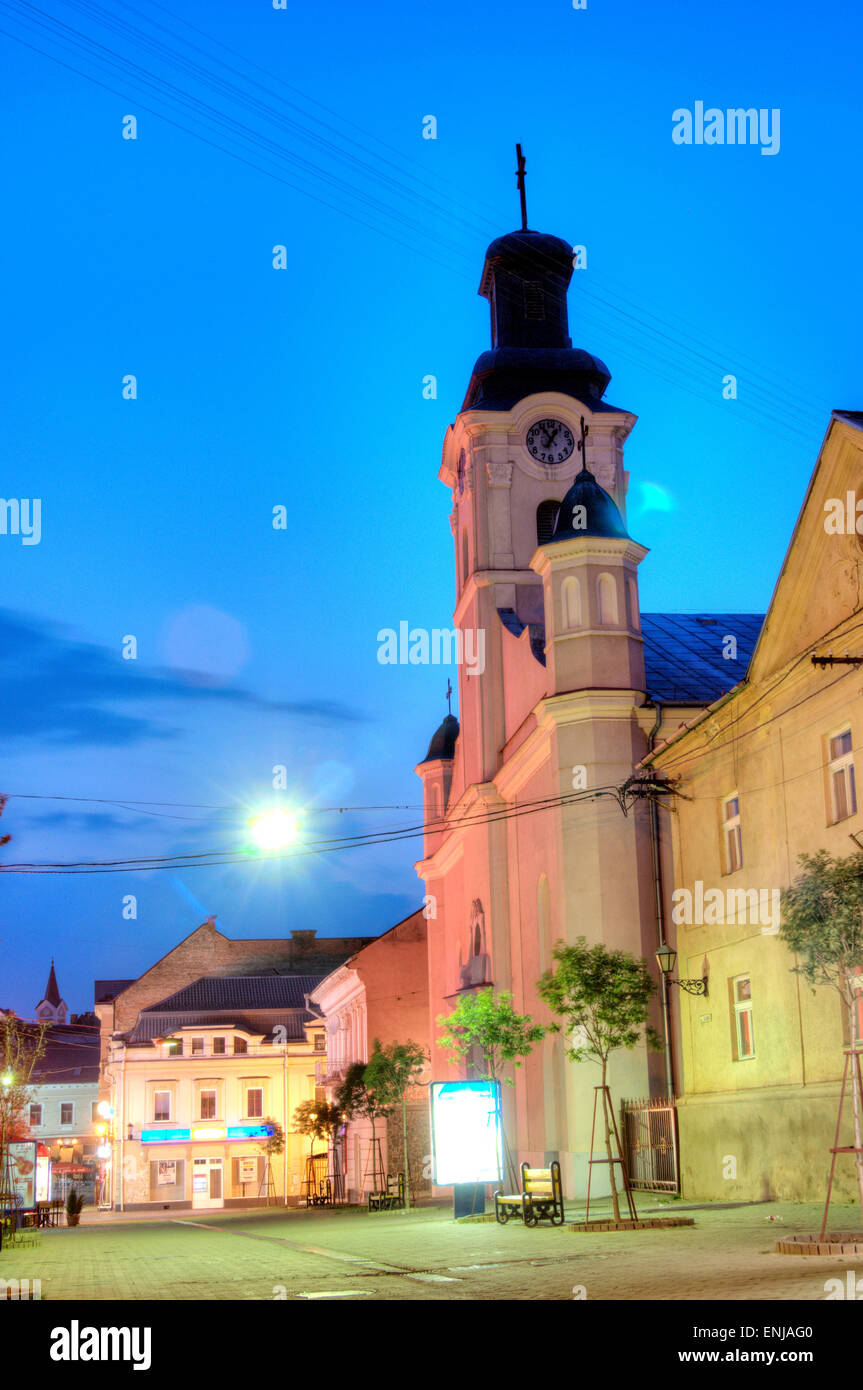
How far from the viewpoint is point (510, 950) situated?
1666 inches

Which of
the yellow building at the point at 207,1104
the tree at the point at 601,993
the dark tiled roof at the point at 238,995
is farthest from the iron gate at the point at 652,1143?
the dark tiled roof at the point at 238,995

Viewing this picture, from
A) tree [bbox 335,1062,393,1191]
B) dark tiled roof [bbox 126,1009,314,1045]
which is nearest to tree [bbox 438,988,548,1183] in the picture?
tree [bbox 335,1062,393,1191]

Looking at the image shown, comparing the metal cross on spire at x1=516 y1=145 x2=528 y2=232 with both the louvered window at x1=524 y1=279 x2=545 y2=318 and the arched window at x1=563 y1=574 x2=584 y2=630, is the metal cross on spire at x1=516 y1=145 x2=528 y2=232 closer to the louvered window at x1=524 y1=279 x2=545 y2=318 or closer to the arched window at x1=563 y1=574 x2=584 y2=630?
the louvered window at x1=524 y1=279 x2=545 y2=318

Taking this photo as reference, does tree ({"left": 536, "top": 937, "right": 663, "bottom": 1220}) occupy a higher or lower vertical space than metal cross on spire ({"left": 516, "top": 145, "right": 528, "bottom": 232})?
lower

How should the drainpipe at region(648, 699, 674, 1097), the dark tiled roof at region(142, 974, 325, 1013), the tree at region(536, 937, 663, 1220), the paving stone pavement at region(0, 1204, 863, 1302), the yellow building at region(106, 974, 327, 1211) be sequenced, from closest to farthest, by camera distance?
the paving stone pavement at region(0, 1204, 863, 1302), the tree at region(536, 937, 663, 1220), the drainpipe at region(648, 699, 674, 1097), the yellow building at region(106, 974, 327, 1211), the dark tiled roof at region(142, 974, 325, 1013)

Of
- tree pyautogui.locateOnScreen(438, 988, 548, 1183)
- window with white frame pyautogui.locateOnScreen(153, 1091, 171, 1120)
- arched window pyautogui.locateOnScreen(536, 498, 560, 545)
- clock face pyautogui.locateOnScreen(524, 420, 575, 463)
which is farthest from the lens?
window with white frame pyautogui.locateOnScreen(153, 1091, 171, 1120)

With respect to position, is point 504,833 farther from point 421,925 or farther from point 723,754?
point 421,925

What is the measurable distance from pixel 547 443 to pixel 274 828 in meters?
22.0

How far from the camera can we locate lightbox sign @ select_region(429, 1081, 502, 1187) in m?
26.8

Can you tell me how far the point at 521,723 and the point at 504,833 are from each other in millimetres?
3537

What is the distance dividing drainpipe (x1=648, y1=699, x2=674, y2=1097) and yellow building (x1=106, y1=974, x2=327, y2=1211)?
4375cm

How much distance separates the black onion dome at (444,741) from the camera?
59.1 metres
